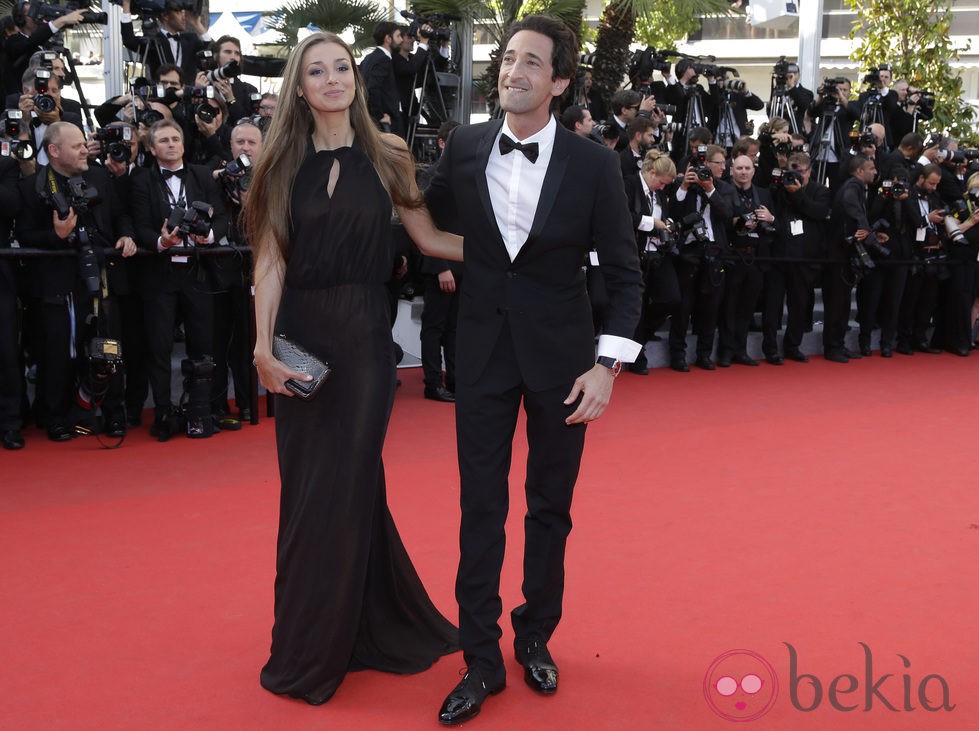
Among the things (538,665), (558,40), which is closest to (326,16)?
(558,40)

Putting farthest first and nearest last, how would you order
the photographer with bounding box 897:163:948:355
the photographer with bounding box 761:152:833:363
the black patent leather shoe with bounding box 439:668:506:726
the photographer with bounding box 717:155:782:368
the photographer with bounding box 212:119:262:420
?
the photographer with bounding box 897:163:948:355 < the photographer with bounding box 761:152:833:363 < the photographer with bounding box 717:155:782:368 < the photographer with bounding box 212:119:262:420 < the black patent leather shoe with bounding box 439:668:506:726

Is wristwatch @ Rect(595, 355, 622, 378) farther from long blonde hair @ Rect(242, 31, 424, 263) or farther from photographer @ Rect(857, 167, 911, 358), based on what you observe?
photographer @ Rect(857, 167, 911, 358)

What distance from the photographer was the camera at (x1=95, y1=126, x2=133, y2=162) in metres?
6.19

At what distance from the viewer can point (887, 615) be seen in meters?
3.61

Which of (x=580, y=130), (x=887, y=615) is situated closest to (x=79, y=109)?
(x=580, y=130)

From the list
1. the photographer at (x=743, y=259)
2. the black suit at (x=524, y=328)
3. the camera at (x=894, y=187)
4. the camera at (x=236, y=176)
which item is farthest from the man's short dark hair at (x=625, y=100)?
the black suit at (x=524, y=328)

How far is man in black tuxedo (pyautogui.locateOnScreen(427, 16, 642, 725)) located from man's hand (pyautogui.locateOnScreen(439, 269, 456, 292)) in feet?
13.5

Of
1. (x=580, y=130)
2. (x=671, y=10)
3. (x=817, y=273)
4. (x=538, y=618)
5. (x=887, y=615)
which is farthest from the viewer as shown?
(x=671, y=10)

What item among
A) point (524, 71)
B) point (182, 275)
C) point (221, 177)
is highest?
point (524, 71)

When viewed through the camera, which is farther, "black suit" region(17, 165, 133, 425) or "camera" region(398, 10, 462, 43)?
"camera" region(398, 10, 462, 43)

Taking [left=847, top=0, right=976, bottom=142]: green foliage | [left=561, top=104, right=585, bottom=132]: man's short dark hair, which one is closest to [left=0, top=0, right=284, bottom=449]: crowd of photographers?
[left=561, top=104, right=585, bottom=132]: man's short dark hair

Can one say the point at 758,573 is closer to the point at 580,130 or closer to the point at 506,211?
the point at 506,211

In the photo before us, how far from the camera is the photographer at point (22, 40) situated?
7191mm

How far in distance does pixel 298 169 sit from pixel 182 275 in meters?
3.32
